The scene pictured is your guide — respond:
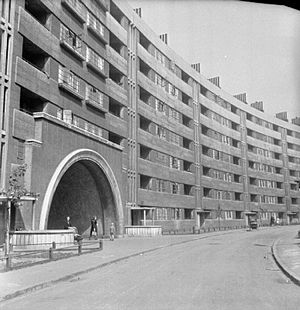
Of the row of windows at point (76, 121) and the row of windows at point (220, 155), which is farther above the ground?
the row of windows at point (220, 155)

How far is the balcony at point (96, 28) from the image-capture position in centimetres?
3884

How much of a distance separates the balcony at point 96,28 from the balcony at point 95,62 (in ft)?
5.62

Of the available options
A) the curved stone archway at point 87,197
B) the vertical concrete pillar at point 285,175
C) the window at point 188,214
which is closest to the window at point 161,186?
the window at point 188,214

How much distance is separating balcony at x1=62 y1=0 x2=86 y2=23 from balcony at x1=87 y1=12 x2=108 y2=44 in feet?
3.72

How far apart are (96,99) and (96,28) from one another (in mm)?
6741

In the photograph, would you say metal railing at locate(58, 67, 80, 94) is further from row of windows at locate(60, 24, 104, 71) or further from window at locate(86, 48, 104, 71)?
window at locate(86, 48, 104, 71)

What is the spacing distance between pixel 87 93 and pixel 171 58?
25.5 meters

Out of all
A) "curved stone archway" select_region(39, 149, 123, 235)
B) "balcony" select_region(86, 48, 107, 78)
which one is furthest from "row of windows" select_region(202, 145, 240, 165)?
"curved stone archway" select_region(39, 149, 123, 235)

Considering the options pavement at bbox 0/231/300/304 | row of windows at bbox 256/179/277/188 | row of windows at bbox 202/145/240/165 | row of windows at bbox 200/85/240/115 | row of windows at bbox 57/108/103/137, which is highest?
row of windows at bbox 200/85/240/115

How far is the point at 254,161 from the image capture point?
87500mm

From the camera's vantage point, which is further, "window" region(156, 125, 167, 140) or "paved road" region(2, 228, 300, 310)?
"window" region(156, 125, 167, 140)

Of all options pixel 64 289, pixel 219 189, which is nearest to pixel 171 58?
pixel 219 189

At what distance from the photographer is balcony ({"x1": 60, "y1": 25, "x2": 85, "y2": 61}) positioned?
1342 inches

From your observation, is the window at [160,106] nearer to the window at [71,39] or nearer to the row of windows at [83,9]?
the row of windows at [83,9]
